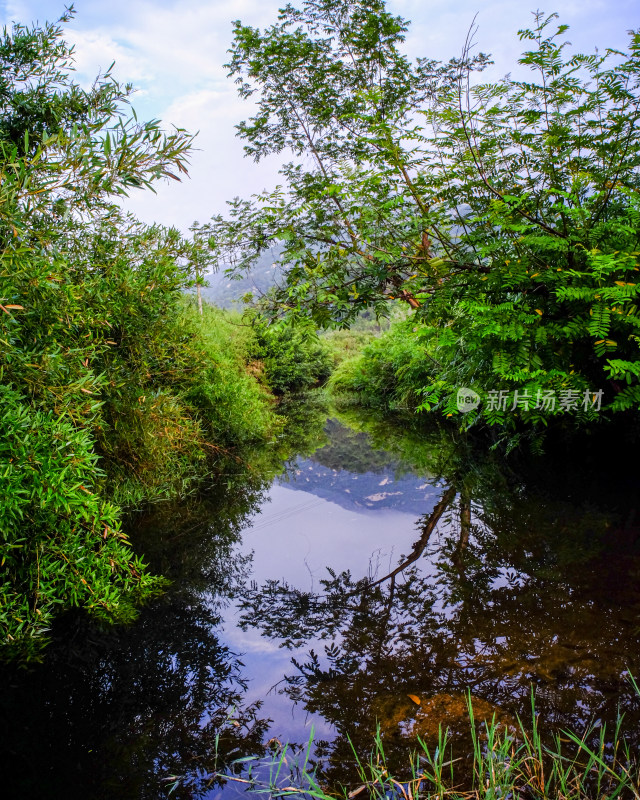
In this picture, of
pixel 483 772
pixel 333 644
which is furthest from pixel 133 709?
pixel 483 772

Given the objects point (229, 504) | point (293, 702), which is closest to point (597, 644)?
point (293, 702)

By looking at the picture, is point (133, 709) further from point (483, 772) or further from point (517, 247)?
point (517, 247)

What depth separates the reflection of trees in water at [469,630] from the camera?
219cm

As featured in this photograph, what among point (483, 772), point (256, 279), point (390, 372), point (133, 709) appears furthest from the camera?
point (390, 372)

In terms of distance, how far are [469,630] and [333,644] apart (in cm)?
84

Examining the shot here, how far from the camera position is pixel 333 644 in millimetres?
2873

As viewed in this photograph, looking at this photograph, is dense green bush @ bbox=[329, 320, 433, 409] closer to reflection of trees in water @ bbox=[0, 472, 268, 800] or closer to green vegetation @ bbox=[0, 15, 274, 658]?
green vegetation @ bbox=[0, 15, 274, 658]

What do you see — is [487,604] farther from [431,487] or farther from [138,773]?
[431,487]

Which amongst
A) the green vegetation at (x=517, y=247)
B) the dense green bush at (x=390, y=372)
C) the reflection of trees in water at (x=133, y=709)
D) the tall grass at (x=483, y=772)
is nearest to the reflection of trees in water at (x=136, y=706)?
the reflection of trees in water at (x=133, y=709)

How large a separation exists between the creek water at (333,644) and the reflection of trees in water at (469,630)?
13mm

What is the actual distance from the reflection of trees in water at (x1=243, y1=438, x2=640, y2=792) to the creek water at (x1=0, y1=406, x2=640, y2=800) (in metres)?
0.01

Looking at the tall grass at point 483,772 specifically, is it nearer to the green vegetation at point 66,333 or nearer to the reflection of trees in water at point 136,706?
the reflection of trees in water at point 136,706

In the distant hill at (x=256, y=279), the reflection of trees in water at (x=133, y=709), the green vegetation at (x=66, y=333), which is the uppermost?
the distant hill at (x=256, y=279)

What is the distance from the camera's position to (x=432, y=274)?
13.6ft
